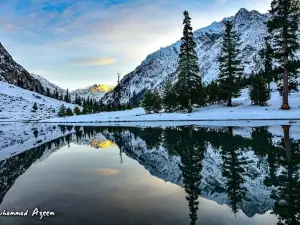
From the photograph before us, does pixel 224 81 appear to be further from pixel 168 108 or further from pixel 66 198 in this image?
pixel 66 198

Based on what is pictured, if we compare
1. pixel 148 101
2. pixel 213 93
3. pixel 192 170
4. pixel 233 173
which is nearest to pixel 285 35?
pixel 213 93

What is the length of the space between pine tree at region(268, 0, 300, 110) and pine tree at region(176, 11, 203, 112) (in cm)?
1661

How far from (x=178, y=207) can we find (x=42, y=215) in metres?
3.37

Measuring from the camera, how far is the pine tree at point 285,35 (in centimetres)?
3978

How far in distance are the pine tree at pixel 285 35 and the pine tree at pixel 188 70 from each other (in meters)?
16.6

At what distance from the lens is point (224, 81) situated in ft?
176

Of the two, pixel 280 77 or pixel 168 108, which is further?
pixel 168 108

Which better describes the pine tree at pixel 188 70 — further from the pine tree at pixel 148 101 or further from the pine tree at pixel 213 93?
the pine tree at pixel 148 101

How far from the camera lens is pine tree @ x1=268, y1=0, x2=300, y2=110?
39781mm

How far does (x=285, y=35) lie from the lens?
4000cm

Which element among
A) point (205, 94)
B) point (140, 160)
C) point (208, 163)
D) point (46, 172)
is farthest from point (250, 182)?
point (205, 94)

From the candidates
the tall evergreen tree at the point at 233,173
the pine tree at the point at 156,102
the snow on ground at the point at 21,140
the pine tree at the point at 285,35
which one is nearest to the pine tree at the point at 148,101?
the pine tree at the point at 156,102

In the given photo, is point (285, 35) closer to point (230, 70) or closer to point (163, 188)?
point (230, 70)

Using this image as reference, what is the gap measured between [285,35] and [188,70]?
18.8 metres
